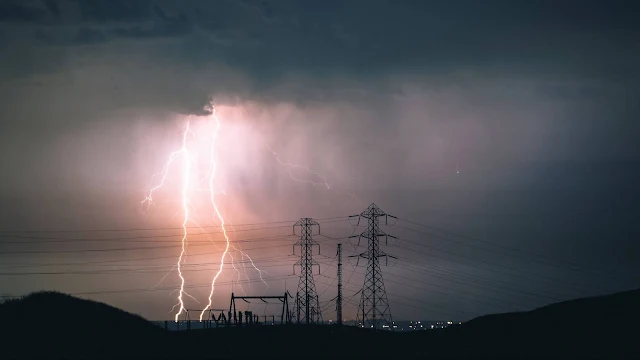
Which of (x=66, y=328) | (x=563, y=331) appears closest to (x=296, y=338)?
(x=66, y=328)

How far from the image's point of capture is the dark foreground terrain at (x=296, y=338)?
2815 inches

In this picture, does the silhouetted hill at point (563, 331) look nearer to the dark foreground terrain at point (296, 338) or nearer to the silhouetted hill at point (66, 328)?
the dark foreground terrain at point (296, 338)

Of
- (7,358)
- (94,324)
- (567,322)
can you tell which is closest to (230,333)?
(94,324)

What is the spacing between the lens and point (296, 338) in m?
85.4

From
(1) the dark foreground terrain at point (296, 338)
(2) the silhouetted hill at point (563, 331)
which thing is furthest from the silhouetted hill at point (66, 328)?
(2) the silhouetted hill at point (563, 331)

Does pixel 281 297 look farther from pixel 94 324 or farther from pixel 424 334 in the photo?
pixel 94 324

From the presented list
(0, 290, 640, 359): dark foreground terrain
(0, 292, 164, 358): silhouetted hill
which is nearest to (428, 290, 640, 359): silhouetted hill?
(0, 290, 640, 359): dark foreground terrain

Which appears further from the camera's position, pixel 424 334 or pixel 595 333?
pixel 424 334

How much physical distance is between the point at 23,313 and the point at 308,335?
29.3 metres

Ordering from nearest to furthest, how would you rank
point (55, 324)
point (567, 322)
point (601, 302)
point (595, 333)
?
point (55, 324) < point (595, 333) < point (567, 322) < point (601, 302)

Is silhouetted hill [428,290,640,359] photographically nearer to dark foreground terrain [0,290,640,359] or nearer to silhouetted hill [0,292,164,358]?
dark foreground terrain [0,290,640,359]

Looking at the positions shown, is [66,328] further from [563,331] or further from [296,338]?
[563,331]

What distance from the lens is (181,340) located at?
7931cm

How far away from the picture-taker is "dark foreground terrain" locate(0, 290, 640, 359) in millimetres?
71500
